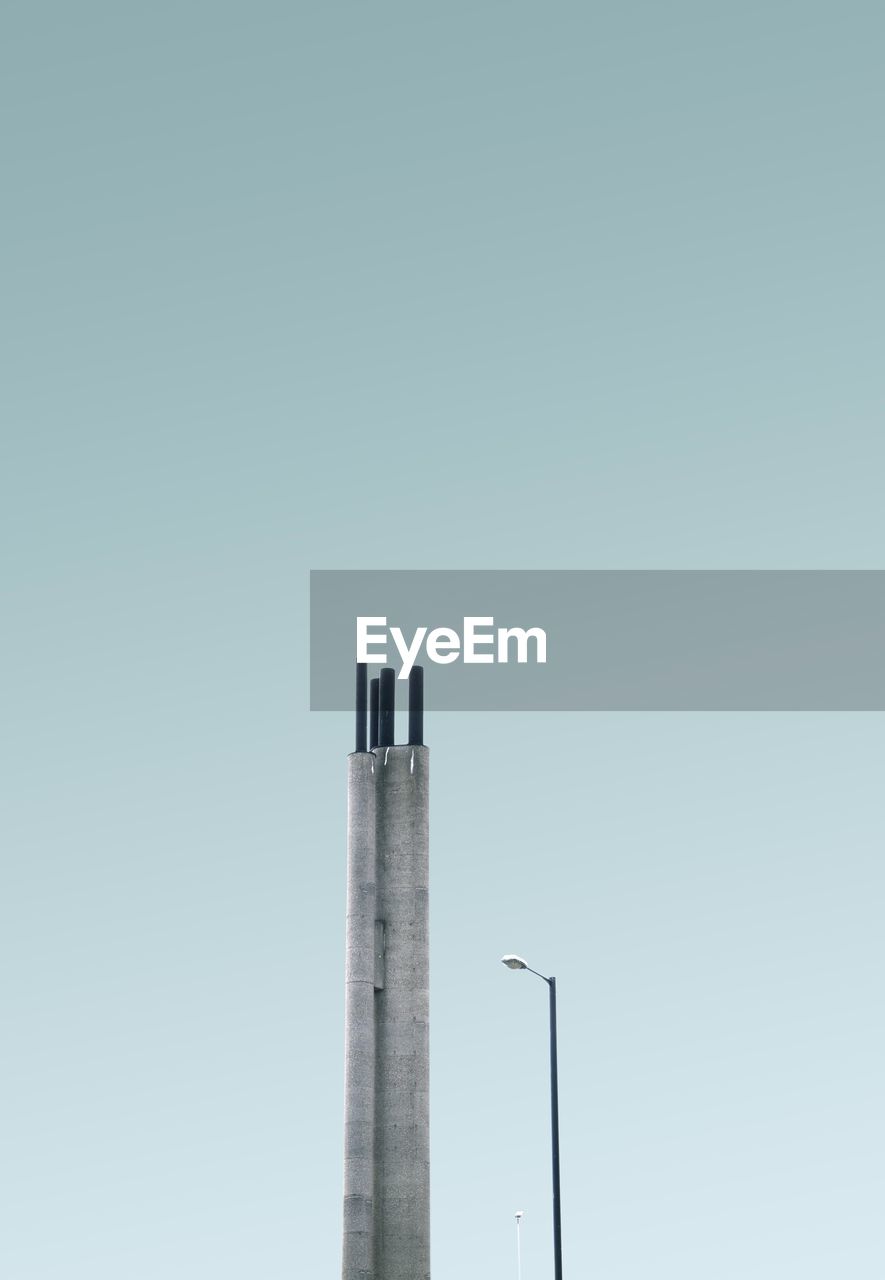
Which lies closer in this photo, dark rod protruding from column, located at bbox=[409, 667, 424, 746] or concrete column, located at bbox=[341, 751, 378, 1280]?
concrete column, located at bbox=[341, 751, 378, 1280]

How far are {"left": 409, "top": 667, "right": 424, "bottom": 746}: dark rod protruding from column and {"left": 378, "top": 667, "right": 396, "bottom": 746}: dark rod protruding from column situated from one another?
14.4 inches

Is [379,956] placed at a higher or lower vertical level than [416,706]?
lower

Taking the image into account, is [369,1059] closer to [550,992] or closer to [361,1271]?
[361,1271]

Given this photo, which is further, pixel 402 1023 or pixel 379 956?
pixel 379 956

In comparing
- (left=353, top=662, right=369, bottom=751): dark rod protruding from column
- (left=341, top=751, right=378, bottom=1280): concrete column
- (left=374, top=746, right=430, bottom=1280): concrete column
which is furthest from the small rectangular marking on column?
(left=353, top=662, right=369, bottom=751): dark rod protruding from column

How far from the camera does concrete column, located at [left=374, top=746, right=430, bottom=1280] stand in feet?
131

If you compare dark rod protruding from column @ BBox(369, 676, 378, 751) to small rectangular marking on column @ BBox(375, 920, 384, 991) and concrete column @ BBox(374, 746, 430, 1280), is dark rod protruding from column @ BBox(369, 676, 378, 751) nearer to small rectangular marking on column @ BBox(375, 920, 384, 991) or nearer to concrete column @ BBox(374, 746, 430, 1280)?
concrete column @ BBox(374, 746, 430, 1280)

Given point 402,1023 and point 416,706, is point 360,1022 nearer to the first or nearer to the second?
point 402,1023

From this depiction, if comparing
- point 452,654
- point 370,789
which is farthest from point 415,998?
point 452,654

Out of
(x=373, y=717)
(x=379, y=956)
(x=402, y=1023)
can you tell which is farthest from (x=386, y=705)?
(x=402, y=1023)

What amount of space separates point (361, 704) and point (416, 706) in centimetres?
110

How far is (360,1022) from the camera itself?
4041 cm

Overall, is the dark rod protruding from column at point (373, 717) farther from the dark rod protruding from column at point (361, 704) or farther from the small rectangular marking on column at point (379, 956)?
the small rectangular marking on column at point (379, 956)

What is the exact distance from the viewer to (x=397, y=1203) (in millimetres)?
39781
